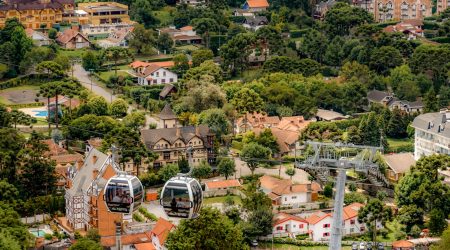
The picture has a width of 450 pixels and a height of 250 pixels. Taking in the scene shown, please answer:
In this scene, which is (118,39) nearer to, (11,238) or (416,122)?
(416,122)

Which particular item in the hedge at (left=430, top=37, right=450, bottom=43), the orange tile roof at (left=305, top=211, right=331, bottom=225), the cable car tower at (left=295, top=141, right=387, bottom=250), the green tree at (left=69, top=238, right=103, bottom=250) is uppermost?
the cable car tower at (left=295, top=141, right=387, bottom=250)

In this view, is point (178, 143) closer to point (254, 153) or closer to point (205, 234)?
point (254, 153)

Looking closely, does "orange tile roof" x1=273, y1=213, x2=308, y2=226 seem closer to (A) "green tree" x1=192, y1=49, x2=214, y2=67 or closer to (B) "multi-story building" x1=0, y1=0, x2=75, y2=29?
(A) "green tree" x1=192, y1=49, x2=214, y2=67

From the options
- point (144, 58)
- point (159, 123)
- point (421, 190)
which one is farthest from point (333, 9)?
point (421, 190)

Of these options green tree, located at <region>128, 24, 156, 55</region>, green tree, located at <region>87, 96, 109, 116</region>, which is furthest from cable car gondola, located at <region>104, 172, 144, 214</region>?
green tree, located at <region>128, 24, 156, 55</region>

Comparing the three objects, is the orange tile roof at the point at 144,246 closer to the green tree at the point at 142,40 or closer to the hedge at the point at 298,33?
the green tree at the point at 142,40

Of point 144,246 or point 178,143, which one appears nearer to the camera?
point 144,246

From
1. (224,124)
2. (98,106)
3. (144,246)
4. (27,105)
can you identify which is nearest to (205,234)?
(144,246)
